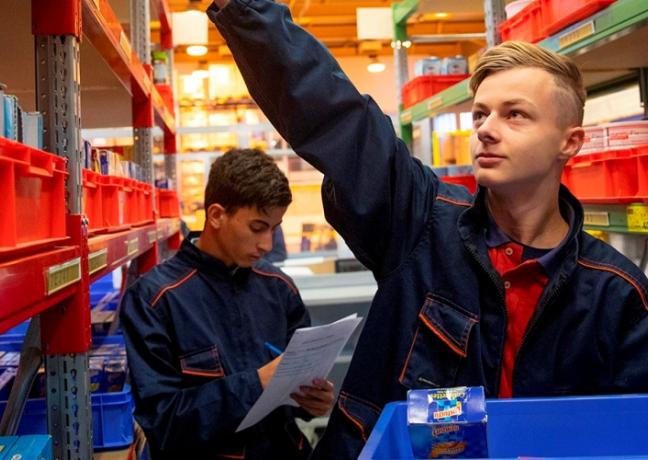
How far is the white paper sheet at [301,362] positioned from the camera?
5.88ft

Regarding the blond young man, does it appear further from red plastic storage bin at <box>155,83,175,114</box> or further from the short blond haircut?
red plastic storage bin at <box>155,83,175,114</box>

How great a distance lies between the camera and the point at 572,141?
154cm

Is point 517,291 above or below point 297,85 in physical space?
below

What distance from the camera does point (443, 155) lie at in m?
4.85

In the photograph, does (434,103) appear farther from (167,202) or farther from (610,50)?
(610,50)

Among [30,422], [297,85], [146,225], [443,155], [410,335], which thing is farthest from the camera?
[443,155]

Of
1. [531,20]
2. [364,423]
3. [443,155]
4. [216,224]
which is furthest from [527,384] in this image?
[443,155]

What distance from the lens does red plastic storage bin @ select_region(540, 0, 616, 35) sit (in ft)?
6.82

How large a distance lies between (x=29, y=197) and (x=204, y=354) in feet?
3.07

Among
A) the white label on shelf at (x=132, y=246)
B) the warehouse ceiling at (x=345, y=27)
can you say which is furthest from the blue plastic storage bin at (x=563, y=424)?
the warehouse ceiling at (x=345, y=27)

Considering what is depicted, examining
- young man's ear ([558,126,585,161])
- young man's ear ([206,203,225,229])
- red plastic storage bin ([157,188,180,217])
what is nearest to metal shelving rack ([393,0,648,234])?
young man's ear ([558,126,585,161])

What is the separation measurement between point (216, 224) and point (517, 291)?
3.72ft

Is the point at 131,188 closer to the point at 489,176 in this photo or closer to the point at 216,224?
the point at 216,224

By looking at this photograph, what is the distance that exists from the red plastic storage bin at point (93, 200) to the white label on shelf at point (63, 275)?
328 mm
